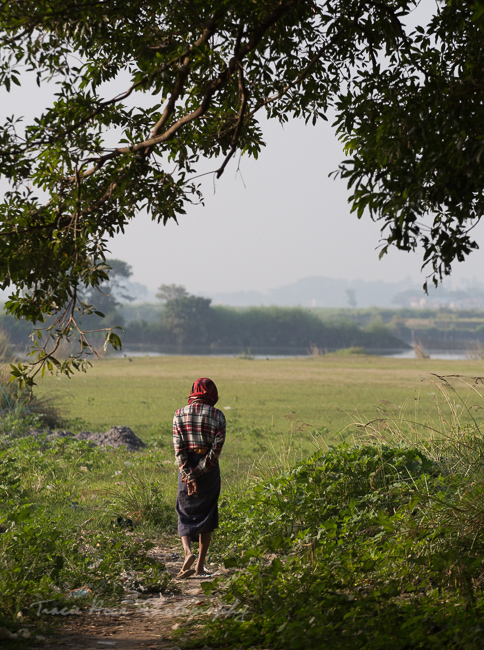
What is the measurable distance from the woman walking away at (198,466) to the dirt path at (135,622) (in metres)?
0.43

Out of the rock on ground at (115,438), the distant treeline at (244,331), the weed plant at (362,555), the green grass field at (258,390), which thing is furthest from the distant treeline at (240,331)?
the weed plant at (362,555)

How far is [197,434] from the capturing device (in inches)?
221

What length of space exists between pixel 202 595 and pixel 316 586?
3.97 ft

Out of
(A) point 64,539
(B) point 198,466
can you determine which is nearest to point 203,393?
(B) point 198,466

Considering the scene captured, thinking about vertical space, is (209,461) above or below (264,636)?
above

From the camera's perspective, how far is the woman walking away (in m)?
5.60

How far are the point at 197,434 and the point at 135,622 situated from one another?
1543 millimetres

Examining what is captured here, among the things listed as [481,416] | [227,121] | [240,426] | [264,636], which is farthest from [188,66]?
[481,416]

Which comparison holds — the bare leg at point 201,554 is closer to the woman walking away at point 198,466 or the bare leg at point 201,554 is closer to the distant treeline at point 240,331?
the woman walking away at point 198,466

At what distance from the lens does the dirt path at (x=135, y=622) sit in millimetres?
4078

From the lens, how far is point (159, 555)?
20.7 ft

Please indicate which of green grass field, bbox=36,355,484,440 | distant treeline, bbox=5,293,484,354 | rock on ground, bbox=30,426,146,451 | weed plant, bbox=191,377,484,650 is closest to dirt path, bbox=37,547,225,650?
weed plant, bbox=191,377,484,650

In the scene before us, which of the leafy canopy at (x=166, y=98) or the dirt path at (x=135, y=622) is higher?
the leafy canopy at (x=166, y=98)

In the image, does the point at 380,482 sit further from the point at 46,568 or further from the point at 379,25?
the point at 379,25
